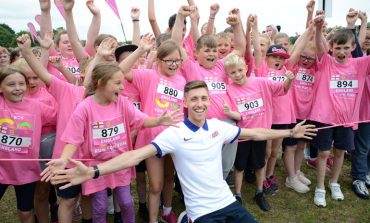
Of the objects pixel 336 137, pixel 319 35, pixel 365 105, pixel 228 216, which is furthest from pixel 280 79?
pixel 228 216

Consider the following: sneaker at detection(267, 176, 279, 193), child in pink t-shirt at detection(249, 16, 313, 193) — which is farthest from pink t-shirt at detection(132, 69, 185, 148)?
sneaker at detection(267, 176, 279, 193)

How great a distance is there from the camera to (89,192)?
3.00m

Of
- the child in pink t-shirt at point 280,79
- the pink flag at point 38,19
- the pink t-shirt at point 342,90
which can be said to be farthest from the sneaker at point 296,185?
the pink flag at point 38,19

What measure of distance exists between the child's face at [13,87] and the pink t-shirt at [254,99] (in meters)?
2.21

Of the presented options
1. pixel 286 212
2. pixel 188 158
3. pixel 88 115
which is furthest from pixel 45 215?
pixel 286 212

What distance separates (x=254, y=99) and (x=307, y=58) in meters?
1.13

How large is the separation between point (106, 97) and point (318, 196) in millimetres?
3106

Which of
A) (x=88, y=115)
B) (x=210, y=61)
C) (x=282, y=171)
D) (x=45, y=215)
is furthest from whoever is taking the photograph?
(x=282, y=171)

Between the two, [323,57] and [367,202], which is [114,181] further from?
[367,202]

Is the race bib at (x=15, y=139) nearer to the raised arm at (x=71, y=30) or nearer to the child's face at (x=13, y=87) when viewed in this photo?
the child's face at (x=13, y=87)

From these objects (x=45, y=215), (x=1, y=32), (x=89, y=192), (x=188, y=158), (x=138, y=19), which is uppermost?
(x=1, y=32)

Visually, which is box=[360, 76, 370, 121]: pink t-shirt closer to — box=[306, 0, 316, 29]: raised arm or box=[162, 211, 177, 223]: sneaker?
box=[306, 0, 316, 29]: raised arm

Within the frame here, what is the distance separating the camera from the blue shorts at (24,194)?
10.5 ft

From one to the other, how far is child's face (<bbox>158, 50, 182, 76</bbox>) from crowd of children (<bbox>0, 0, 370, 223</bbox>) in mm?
12
